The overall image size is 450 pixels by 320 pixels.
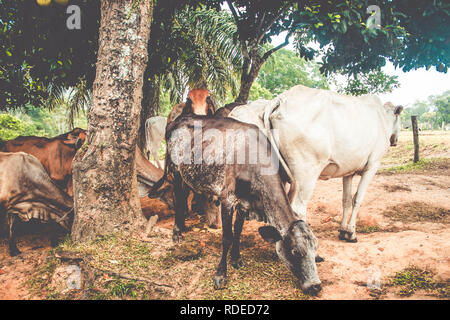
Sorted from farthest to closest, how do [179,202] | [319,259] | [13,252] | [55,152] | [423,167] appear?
[423,167], [55,152], [179,202], [13,252], [319,259]

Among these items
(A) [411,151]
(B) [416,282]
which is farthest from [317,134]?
(A) [411,151]

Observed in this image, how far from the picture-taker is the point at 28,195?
14.9 ft

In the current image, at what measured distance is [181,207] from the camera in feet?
15.7

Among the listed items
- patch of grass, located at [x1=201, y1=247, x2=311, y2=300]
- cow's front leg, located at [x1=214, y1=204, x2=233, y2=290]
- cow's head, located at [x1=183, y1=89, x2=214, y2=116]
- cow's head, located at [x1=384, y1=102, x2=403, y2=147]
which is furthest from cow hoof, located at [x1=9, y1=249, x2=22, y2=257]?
cow's head, located at [x1=384, y1=102, x2=403, y2=147]

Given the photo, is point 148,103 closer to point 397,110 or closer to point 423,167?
point 397,110

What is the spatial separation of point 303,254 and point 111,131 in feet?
9.67

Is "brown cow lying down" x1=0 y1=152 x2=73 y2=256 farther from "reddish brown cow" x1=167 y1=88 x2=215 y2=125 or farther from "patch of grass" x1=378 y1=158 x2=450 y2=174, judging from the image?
"patch of grass" x1=378 y1=158 x2=450 y2=174

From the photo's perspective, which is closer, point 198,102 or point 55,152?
point 198,102

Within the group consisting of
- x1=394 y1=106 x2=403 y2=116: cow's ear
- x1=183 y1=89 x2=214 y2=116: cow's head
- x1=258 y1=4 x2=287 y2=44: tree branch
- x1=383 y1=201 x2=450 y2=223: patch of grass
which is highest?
x1=258 y1=4 x2=287 y2=44: tree branch

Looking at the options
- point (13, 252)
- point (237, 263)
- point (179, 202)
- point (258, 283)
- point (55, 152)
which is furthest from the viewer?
point (55, 152)

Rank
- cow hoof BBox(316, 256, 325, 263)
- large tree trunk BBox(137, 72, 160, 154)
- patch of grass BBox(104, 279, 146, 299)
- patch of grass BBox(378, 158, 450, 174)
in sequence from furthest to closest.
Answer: large tree trunk BBox(137, 72, 160, 154)
patch of grass BBox(378, 158, 450, 174)
cow hoof BBox(316, 256, 325, 263)
patch of grass BBox(104, 279, 146, 299)

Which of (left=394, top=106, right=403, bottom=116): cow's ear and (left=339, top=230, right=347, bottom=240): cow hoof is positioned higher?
(left=394, top=106, right=403, bottom=116): cow's ear

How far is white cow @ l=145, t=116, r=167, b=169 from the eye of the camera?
11.6 metres

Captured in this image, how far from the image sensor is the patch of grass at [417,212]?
18.2 ft
